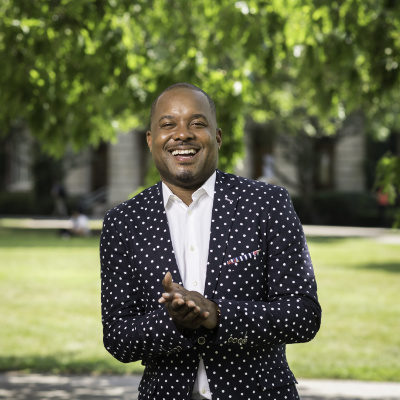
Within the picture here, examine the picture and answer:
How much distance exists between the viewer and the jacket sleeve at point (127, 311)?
2639mm

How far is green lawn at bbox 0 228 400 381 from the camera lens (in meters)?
9.05

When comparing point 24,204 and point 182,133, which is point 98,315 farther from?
point 24,204

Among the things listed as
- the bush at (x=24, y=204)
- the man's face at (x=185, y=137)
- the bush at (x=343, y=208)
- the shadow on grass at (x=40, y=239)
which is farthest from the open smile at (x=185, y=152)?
the bush at (x=24, y=204)

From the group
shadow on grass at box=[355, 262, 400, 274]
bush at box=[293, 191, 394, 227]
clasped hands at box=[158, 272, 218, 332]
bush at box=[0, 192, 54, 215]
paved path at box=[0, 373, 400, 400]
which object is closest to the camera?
clasped hands at box=[158, 272, 218, 332]

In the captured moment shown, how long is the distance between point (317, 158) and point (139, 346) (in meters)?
33.7

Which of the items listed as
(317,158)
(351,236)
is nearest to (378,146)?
(317,158)

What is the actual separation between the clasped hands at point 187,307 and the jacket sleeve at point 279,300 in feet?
0.18

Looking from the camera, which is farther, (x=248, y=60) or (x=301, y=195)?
(x=301, y=195)

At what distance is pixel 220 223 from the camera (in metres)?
2.82

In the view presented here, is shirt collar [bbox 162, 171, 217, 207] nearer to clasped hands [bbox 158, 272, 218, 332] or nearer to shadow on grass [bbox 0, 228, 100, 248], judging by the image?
clasped hands [bbox 158, 272, 218, 332]

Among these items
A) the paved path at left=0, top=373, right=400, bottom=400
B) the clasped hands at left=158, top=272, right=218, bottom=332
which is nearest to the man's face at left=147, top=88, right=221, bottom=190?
the clasped hands at left=158, top=272, right=218, bottom=332

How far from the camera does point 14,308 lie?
43.9 feet

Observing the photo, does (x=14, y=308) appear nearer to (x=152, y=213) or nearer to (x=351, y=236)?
(x=152, y=213)

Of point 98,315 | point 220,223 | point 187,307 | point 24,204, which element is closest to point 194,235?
point 220,223
